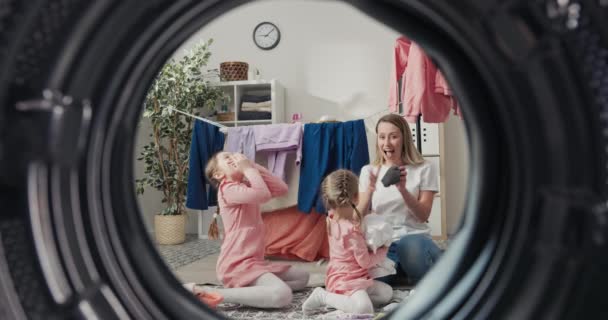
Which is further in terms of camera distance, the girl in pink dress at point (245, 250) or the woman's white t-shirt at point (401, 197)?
the woman's white t-shirt at point (401, 197)

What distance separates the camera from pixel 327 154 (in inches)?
82.2

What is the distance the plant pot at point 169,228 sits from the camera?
2.72 metres

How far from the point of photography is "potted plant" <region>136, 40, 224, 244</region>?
271 centimetres

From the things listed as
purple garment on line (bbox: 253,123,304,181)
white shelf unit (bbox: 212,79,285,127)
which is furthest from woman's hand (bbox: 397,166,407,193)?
white shelf unit (bbox: 212,79,285,127)

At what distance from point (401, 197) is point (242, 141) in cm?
100

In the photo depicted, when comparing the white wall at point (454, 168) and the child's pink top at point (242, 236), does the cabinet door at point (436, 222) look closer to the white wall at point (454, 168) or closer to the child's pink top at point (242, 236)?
the white wall at point (454, 168)

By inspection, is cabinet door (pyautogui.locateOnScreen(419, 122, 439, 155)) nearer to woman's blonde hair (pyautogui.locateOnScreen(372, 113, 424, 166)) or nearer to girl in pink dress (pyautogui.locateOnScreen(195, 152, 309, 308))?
woman's blonde hair (pyautogui.locateOnScreen(372, 113, 424, 166))

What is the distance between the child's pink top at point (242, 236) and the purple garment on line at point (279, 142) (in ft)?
1.73

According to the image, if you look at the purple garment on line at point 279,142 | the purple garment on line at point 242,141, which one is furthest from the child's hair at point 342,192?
the purple garment on line at point 242,141

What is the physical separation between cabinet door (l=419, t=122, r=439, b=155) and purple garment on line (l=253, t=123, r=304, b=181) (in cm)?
84

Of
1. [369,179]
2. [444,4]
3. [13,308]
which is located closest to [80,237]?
[13,308]

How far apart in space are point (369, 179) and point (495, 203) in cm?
121

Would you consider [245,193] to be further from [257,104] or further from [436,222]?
[436,222]

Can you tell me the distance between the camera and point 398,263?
1538mm
